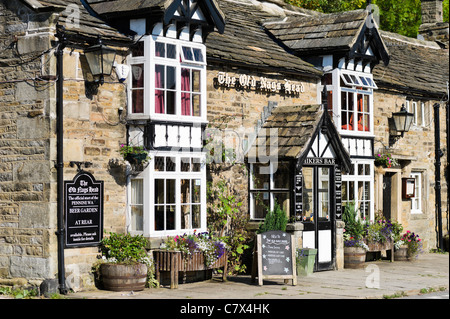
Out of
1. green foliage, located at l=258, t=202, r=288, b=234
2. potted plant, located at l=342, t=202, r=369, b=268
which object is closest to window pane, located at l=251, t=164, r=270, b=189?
green foliage, located at l=258, t=202, r=288, b=234

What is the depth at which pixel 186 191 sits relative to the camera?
14.7 m

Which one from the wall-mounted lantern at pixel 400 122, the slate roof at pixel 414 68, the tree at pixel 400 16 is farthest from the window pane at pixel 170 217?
the tree at pixel 400 16

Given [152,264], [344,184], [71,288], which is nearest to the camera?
[71,288]

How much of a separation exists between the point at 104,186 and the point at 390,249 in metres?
8.18

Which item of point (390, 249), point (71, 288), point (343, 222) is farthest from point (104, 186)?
point (390, 249)

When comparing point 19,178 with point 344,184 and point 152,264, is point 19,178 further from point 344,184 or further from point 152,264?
point 344,184

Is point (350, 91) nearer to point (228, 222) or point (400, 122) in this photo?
point (400, 122)

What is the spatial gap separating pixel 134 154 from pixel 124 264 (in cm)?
194

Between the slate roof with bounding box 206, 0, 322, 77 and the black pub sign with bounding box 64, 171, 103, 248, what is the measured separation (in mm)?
3861

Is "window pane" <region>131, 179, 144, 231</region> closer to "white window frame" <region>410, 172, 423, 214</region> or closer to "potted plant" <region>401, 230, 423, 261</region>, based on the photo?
"potted plant" <region>401, 230, 423, 261</region>

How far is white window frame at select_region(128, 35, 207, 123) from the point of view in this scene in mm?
13922

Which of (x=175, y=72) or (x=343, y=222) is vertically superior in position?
(x=175, y=72)

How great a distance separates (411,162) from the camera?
21.2 m

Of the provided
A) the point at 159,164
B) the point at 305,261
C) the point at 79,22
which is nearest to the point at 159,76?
the point at 159,164
